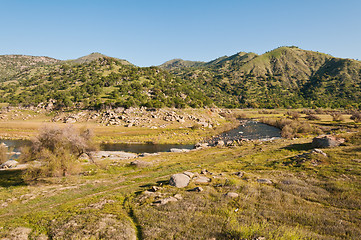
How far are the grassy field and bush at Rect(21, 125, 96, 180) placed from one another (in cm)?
206

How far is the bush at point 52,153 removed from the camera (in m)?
25.9

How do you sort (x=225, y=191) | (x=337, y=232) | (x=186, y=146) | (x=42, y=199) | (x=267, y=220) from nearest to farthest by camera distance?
1. (x=337, y=232)
2. (x=267, y=220)
3. (x=225, y=191)
4. (x=42, y=199)
5. (x=186, y=146)

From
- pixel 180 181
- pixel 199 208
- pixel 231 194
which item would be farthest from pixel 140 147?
pixel 199 208

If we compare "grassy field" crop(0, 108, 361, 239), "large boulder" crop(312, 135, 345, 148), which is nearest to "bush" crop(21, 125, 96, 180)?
"grassy field" crop(0, 108, 361, 239)

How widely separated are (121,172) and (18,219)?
1809cm

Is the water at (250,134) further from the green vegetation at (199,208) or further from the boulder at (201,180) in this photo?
the green vegetation at (199,208)

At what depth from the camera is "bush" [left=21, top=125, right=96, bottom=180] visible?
2589 cm

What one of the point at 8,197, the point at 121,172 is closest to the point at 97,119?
the point at 121,172

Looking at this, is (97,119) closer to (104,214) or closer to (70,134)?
(70,134)

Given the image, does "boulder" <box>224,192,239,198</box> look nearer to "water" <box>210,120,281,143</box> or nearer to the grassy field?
the grassy field

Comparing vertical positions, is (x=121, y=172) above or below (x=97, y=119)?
below

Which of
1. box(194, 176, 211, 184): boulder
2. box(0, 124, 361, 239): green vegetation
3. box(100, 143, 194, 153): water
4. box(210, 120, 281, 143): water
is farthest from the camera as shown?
box(210, 120, 281, 143): water

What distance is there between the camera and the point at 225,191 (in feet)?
61.2

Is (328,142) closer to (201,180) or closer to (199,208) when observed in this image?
(201,180)
